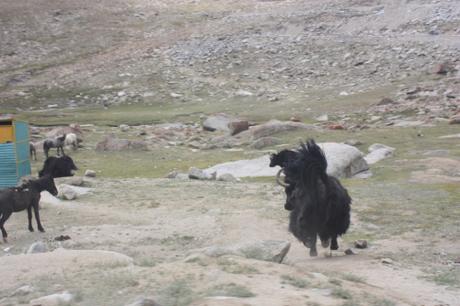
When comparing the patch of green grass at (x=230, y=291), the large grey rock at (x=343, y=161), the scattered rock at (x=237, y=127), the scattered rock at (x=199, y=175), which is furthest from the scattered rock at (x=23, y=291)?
the scattered rock at (x=237, y=127)

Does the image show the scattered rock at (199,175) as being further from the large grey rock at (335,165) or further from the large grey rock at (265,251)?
the large grey rock at (265,251)

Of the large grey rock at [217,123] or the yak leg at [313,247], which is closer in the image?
the yak leg at [313,247]

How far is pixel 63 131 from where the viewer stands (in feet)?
121

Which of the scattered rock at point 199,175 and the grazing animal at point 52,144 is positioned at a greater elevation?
the grazing animal at point 52,144

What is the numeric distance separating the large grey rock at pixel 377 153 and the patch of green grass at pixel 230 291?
18020mm

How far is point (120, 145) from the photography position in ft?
110

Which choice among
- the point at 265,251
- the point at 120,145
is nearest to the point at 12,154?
the point at 120,145

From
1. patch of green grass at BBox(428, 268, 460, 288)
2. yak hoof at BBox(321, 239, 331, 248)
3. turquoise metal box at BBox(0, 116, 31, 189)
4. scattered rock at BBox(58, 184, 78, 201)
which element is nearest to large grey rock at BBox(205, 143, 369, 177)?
turquoise metal box at BBox(0, 116, 31, 189)

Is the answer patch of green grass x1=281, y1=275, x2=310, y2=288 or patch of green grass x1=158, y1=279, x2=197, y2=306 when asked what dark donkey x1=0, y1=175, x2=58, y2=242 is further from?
patch of green grass x1=281, y1=275, x2=310, y2=288

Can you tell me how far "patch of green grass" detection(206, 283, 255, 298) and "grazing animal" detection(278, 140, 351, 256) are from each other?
4245mm

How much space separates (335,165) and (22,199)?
10367 millimetres

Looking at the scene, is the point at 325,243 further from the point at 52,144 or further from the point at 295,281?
the point at 52,144

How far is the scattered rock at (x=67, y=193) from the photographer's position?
18656mm

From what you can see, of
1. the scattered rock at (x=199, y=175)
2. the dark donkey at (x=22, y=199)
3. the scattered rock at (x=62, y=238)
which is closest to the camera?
the scattered rock at (x=62, y=238)
